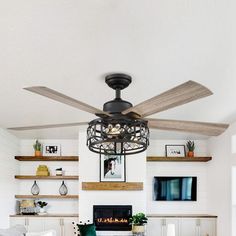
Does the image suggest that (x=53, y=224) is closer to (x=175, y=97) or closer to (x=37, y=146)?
(x=37, y=146)

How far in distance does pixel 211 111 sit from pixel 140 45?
114 inches

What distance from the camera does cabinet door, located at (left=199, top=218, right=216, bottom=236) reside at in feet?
25.2

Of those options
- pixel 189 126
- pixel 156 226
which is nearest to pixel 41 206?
pixel 156 226

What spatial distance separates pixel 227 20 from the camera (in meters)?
2.53

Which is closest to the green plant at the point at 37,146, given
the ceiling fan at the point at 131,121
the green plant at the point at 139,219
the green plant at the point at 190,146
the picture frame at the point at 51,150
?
the picture frame at the point at 51,150

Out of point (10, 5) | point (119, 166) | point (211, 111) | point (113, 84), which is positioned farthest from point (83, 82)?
point (119, 166)

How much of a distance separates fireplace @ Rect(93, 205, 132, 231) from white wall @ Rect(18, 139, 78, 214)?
1.04 metres

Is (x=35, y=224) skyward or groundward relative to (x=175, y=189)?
groundward

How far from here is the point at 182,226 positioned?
7.79 meters

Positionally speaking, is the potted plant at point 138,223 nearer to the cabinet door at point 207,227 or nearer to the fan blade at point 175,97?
the cabinet door at point 207,227

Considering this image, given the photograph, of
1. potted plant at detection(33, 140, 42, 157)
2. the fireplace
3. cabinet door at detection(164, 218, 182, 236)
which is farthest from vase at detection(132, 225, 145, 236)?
potted plant at detection(33, 140, 42, 157)

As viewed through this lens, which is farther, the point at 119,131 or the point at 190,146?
the point at 190,146

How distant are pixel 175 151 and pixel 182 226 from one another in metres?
1.59

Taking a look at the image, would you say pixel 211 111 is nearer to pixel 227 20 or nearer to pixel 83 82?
pixel 83 82
